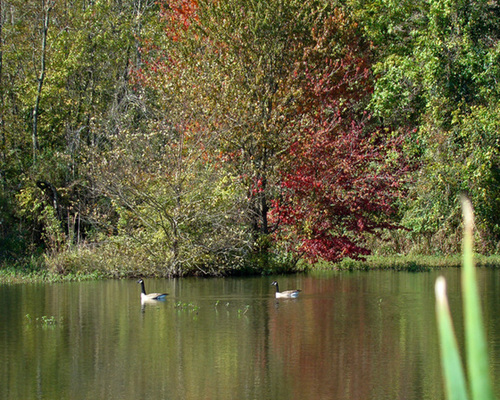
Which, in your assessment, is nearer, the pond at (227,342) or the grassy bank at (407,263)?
the pond at (227,342)

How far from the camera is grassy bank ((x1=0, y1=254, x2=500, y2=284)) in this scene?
20723 mm

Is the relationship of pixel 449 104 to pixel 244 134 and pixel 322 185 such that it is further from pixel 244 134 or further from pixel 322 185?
pixel 244 134

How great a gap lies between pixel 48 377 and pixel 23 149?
784 inches

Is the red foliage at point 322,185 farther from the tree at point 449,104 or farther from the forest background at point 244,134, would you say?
the tree at point 449,104

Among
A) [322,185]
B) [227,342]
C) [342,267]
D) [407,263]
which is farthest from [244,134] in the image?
[227,342]

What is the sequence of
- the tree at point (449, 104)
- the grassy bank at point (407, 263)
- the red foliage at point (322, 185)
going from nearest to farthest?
1. the red foliage at point (322, 185)
2. the grassy bank at point (407, 263)
3. the tree at point (449, 104)

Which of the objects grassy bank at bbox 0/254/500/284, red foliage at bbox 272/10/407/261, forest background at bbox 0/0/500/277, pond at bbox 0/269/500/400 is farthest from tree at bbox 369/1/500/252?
pond at bbox 0/269/500/400

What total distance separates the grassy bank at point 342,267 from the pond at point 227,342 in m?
2.12

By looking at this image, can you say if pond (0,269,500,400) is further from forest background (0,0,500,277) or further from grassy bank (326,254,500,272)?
grassy bank (326,254,500,272)

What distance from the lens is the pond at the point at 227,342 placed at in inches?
338

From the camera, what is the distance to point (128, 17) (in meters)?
32.5

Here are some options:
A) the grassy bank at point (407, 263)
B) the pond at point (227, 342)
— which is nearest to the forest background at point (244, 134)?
the grassy bank at point (407, 263)

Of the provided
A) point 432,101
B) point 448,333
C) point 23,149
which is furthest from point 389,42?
point 448,333

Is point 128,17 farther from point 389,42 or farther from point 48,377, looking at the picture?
point 48,377
